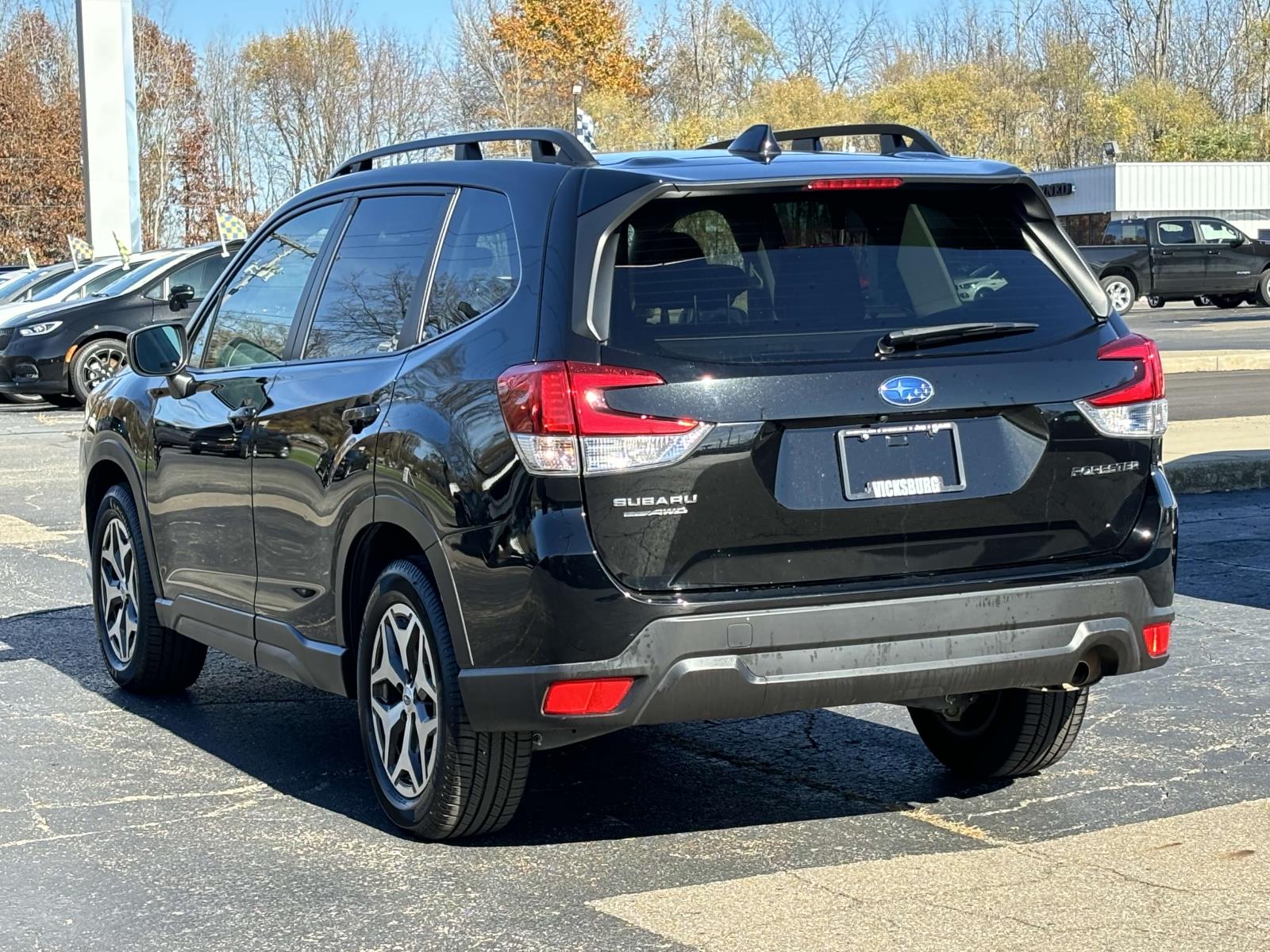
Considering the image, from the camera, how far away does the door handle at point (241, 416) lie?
5.86 m

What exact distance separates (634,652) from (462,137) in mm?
1766

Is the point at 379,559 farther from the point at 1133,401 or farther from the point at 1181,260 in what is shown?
the point at 1181,260

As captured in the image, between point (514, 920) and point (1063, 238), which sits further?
point (1063, 238)

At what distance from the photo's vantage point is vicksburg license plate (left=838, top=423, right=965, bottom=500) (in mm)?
4527

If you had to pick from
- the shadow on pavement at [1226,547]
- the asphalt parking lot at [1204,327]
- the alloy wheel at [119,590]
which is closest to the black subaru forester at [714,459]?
the alloy wheel at [119,590]

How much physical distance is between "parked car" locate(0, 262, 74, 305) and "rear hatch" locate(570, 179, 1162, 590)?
74.5ft

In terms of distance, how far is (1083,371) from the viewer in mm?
4777

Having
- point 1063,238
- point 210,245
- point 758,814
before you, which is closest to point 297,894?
point 758,814

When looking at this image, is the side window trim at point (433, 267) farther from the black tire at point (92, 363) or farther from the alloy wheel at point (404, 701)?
the black tire at point (92, 363)

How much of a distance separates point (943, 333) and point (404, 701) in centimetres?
169

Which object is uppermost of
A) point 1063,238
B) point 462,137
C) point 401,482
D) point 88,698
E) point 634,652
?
point 462,137

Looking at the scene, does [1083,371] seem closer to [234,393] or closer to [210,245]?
[234,393]

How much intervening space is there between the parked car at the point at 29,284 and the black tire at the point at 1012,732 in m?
22.2

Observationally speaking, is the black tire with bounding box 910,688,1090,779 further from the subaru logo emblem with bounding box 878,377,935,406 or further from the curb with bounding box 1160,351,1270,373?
the curb with bounding box 1160,351,1270,373
